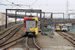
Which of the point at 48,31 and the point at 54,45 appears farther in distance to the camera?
the point at 48,31

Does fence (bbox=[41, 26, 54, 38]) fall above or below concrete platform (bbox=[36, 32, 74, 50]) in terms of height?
above

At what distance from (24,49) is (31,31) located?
8318 mm

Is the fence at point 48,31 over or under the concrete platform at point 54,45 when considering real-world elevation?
over

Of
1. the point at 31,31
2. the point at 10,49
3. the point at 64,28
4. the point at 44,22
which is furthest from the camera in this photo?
the point at 44,22

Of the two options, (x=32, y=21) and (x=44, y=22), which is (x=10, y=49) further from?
(x=44, y=22)

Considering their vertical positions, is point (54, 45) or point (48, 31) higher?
point (48, 31)

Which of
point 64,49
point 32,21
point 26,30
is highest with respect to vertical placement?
point 32,21

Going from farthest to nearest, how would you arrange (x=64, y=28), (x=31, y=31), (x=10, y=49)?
1. (x=64, y=28)
2. (x=31, y=31)
3. (x=10, y=49)

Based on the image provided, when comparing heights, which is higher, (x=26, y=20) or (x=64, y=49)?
(x=26, y=20)

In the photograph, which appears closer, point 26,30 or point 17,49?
point 17,49

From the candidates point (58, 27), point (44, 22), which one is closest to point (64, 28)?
point (58, 27)

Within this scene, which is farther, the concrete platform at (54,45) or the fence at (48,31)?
the fence at (48,31)

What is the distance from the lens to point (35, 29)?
1969 centimetres

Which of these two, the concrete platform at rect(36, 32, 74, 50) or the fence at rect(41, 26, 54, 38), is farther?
the fence at rect(41, 26, 54, 38)
